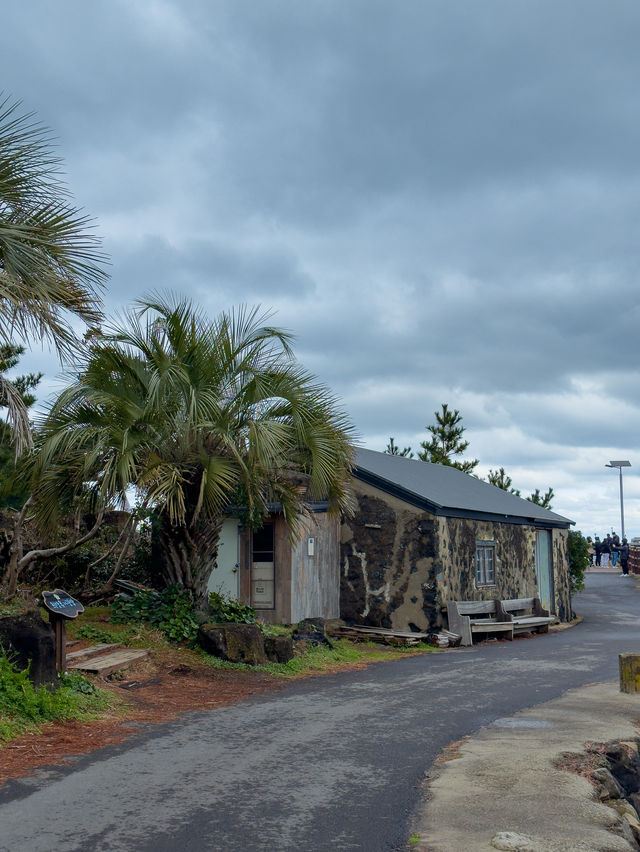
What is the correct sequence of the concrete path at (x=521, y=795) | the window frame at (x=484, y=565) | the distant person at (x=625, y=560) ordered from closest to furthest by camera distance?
the concrete path at (x=521, y=795) → the window frame at (x=484, y=565) → the distant person at (x=625, y=560)

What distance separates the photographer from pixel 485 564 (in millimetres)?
19781

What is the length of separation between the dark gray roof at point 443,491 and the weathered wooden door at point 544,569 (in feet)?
1.57

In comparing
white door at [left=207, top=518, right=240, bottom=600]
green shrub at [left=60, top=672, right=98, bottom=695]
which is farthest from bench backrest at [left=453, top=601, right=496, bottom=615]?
green shrub at [left=60, top=672, right=98, bottom=695]

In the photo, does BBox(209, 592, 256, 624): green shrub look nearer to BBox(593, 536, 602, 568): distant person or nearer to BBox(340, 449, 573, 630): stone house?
BBox(340, 449, 573, 630): stone house

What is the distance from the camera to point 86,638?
11891mm

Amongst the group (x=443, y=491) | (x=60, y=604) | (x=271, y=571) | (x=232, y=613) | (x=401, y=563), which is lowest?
(x=232, y=613)

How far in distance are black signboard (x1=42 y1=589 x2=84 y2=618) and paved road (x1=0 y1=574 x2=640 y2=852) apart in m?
1.88

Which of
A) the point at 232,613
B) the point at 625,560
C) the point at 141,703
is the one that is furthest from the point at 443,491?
the point at 625,560

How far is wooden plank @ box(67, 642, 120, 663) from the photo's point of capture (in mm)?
10539

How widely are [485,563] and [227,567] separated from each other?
259 inches

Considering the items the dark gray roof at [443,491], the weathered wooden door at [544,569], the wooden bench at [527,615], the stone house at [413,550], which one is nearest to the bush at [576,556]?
the dark gray roof at [443,491]

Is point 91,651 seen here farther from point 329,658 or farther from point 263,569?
point 263,569

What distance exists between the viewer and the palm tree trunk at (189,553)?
12.8 metres

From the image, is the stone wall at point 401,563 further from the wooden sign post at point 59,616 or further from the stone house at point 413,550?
the wooden sign post at point 59,616
